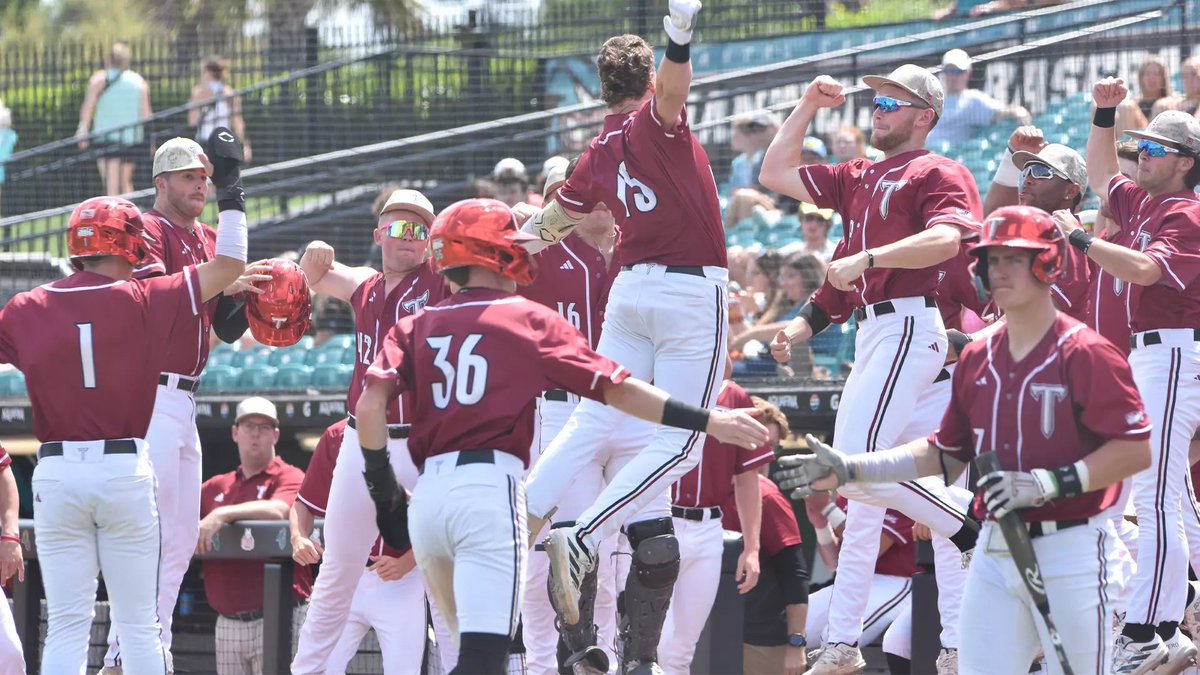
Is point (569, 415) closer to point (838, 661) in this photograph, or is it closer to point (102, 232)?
point (838, 661)

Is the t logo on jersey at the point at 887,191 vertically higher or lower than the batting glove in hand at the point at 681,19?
lower

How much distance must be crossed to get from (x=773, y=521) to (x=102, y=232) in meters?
3.82

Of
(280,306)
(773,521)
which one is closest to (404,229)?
(280,306)

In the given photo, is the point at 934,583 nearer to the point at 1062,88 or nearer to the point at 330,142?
the point at 1062,88

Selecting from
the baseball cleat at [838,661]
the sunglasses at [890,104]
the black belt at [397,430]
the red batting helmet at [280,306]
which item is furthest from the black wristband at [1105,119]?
the red batting helmet at [280,306]

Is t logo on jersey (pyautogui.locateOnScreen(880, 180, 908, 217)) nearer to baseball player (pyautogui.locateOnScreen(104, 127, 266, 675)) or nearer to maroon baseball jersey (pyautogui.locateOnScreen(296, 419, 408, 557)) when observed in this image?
baseball player (pyautogui.locateOnScreen(104, 127, 266, 675))

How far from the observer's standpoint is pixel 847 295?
7000 mm

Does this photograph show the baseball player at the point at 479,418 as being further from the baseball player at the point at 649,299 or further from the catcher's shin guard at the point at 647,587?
the catcher's shin guard at the point at 647,587

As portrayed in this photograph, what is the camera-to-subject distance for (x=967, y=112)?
12.4 meters

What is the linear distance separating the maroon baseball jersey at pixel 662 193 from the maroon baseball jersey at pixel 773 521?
230 centimetres

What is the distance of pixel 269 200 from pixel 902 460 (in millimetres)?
11405

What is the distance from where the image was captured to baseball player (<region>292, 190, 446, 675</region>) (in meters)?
6.83

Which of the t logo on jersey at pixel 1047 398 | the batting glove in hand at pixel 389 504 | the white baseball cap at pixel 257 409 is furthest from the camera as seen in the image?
the white baseball cap at pixel 257 409

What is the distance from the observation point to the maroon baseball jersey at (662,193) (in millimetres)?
6309
